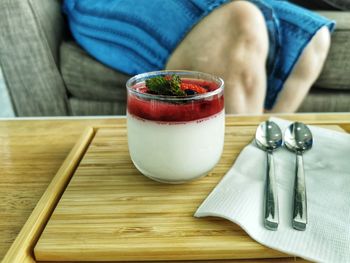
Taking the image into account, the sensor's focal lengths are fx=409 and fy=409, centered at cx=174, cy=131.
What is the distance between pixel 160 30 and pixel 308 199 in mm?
797

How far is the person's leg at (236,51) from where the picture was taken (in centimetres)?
107

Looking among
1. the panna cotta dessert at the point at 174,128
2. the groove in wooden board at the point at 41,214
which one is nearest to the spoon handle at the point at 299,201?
the panna cotta dessert at the point at 174,128

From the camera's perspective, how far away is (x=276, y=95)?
4.01ft

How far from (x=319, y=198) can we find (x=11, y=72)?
3.45ft

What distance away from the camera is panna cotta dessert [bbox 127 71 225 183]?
460 mm

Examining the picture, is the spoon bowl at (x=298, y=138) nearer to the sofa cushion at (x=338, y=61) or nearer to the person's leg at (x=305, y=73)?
the person's leg at (x=305, y=73)

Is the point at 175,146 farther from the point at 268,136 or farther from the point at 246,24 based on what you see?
the point at 246,24

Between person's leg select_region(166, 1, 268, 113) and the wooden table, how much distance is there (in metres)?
0.35

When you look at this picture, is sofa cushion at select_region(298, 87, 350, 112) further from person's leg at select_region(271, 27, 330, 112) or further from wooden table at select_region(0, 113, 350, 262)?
wooden table at select_region(0, 113, 350, 262)

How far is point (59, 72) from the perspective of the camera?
4.23 ft

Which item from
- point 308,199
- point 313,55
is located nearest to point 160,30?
point 313,55

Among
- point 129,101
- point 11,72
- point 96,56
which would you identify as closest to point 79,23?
point 96,56

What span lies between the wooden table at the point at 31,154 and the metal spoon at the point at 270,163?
44 millimetres

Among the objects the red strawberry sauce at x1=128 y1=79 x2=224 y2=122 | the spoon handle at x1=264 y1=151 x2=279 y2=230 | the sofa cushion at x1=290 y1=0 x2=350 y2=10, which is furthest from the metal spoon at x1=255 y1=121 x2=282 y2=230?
the sofa cushion at x1=290 y1=0 x2=350 y2=10
